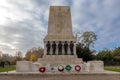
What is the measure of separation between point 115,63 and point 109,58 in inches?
114

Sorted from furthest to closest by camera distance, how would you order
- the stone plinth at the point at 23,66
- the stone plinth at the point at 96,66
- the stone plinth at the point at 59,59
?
the stone plinth at the point at 59,59, the stone plinth at the point at 96,66, the stone plinth at the point at 23,66

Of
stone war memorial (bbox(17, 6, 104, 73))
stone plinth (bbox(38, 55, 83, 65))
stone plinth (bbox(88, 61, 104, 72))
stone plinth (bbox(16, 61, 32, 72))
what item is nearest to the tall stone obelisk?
stone war memorial (bbox(17, 6, 104, 73))

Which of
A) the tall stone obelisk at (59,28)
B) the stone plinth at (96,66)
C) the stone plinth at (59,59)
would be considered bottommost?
the stone plinth at (96,66)

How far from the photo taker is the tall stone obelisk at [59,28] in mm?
30806

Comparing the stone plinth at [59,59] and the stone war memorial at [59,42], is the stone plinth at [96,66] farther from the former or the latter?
the stone plinth at [59,59]

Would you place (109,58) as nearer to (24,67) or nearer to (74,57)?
(74,57)

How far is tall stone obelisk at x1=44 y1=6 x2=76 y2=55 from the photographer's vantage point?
3081 cm

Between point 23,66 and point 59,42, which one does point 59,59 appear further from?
point 23,66

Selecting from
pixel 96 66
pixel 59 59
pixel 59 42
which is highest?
pixel 59 42

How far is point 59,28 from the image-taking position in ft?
106

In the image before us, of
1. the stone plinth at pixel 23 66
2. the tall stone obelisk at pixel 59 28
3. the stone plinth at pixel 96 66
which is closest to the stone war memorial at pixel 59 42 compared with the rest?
the tall stone obelisk at pixel 59 28

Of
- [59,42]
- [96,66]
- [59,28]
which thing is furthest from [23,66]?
[59,28]

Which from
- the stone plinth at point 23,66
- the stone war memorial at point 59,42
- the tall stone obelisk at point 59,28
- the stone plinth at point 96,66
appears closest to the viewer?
the stone plinth at point 23,66

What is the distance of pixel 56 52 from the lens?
30.5 m
